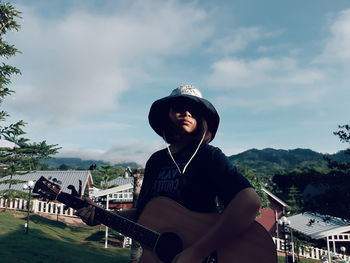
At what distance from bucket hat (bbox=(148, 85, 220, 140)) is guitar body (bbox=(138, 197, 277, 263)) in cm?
88

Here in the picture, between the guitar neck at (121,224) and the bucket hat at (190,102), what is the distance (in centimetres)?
105

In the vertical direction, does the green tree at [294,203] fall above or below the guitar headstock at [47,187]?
below

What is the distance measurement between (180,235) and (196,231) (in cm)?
13

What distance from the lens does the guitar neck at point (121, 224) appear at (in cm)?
214

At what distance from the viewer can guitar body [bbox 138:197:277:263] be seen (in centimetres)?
191

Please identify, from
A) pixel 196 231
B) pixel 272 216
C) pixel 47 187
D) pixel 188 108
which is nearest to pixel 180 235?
pixel 196 231

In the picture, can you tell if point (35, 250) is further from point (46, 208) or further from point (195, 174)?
point (46, 208)

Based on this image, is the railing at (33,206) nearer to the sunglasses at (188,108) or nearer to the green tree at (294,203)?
the sunglasses at (188,108)

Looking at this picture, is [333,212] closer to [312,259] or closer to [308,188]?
[312,259]

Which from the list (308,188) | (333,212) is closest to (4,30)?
(333,212)

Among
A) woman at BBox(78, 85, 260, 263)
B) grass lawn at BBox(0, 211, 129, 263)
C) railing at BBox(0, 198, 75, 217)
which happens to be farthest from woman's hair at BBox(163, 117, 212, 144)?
railing at BBox(0, 198, 75, 217)

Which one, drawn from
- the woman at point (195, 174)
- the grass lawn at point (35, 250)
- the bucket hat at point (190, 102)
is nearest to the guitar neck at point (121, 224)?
the woman at point (195, 174)

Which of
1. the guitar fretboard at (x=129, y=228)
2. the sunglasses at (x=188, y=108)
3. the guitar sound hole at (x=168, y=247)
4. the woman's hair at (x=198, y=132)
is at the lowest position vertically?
the guitar sound hole at (x=168, y=247)

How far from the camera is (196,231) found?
204 centimetres
